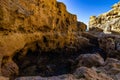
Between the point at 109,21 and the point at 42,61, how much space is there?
33.5 meters

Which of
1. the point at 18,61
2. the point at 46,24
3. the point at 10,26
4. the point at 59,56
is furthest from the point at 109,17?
the point at 10,26

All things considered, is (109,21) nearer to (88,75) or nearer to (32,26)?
(32,26)

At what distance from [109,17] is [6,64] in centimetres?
4430

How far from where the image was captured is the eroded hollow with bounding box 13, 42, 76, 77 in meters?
29.0

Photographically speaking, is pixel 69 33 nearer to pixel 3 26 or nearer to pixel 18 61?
pixel 18 61

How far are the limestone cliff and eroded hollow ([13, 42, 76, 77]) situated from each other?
23.3 m

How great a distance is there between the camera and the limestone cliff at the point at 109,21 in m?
55.4

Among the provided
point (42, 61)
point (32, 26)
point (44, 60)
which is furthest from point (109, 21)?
point (32, 26)

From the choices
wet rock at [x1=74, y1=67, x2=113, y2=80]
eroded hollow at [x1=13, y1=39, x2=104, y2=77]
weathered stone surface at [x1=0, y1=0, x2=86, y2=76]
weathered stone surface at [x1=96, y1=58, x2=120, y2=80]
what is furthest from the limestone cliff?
wet rock at [x1=74, y1=67, x2=113, y2=80]

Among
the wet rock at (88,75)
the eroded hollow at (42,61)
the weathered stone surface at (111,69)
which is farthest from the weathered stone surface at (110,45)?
the wet rock at (88,75)

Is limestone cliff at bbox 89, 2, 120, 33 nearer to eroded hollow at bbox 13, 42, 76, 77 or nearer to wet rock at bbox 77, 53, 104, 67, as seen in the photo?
eroded hollow at bbox 13, 42, 76, 77

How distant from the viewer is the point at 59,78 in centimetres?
2008

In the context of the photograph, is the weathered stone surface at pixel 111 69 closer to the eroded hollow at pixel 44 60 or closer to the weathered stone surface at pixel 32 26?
the eroded hollow at pixel 44 60

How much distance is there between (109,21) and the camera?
6012cm
